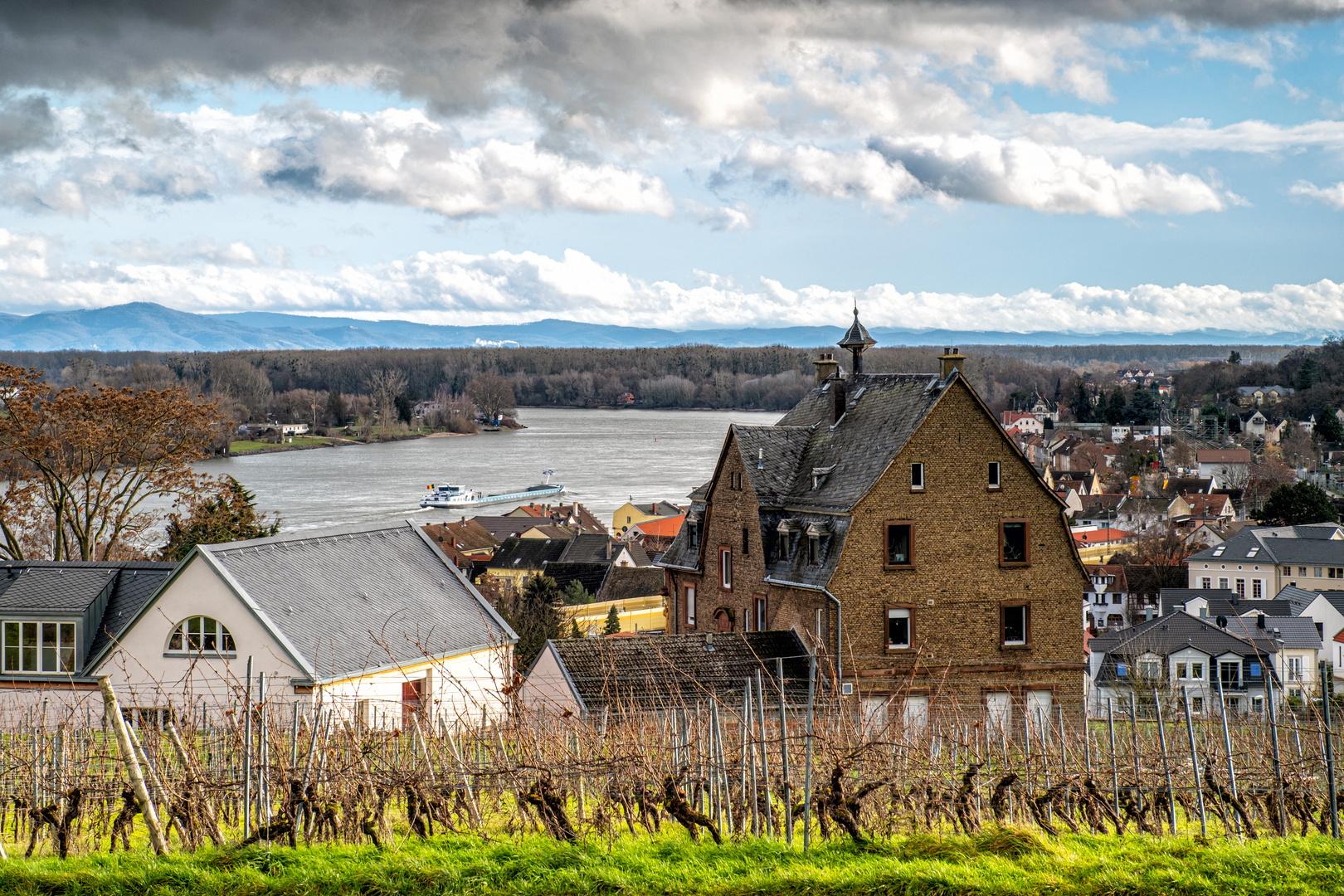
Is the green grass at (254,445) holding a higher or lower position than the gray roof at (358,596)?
higher

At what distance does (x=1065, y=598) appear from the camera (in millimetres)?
30594

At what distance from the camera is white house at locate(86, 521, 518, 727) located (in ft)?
68.6

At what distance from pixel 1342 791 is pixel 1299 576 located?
8457 cm

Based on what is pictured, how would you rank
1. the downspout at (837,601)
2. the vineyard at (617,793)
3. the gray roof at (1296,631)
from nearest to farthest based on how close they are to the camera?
the vineyard at (617,793) → the downspout at (837,601) → the gray roof at (1296,631)

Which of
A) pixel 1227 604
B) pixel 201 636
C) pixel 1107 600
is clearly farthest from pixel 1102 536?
pixel 201 636

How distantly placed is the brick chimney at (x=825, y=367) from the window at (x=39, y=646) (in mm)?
19984

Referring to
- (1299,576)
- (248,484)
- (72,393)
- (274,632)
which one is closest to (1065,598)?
(274,632)

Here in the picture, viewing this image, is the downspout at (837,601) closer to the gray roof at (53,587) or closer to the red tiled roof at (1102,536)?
the gray roof at (53,587)

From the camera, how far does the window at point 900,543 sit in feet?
96.9

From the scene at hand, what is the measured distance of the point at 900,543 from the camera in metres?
29.7

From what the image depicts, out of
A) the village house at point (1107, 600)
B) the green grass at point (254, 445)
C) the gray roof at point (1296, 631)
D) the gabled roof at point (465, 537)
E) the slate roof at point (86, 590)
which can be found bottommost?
the village house at point (1107, 600)

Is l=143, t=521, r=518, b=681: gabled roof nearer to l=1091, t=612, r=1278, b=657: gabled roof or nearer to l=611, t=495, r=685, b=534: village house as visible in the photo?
l=1091, t=612, r=1278, b=657: gabled roof

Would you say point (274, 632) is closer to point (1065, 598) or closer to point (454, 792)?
point (454, 792)

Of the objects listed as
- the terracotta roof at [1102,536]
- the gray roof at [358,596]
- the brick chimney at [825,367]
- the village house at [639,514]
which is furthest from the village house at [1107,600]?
the gray roof at [358,596]
